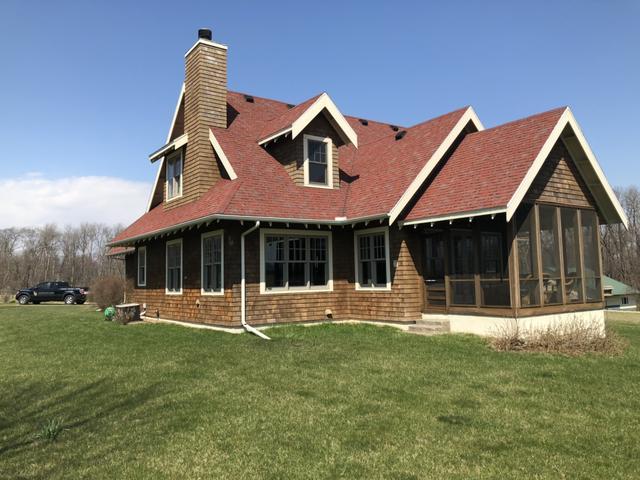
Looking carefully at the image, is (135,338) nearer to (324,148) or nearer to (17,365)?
(17,365)

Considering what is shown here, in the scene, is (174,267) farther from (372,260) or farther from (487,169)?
(487,169)

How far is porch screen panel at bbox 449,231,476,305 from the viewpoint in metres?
12.6

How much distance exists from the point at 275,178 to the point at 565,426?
10.7 meters

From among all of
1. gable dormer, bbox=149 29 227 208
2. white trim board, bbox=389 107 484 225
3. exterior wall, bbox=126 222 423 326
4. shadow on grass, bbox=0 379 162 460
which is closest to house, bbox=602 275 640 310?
white trim board, bbox=389 107 484 225

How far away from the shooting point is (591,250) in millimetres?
14250

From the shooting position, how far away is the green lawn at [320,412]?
443 centimetres

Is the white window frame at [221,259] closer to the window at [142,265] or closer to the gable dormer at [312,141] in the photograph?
the gable dormer at [312,141]

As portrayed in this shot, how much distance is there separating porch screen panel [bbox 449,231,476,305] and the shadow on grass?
26.3 feet

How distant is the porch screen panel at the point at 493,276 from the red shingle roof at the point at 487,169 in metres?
1.71

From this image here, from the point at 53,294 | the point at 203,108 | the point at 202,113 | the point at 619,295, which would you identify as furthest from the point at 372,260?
the point at 619,295

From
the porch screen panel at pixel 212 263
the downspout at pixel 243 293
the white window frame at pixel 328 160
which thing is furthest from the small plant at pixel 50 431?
the white window frame at pixel 328 160

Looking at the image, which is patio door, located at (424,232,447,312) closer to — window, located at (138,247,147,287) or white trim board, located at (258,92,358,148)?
white trim board, located at (258,92,358,148)

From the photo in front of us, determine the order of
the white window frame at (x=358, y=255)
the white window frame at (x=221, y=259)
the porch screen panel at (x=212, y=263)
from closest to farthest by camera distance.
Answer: the white window frame at (x=221, y=259) → the white window frame at (x=358, y=255) → the porch screen panel at (x=212, y=263)

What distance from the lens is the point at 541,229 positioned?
42.0 feet
